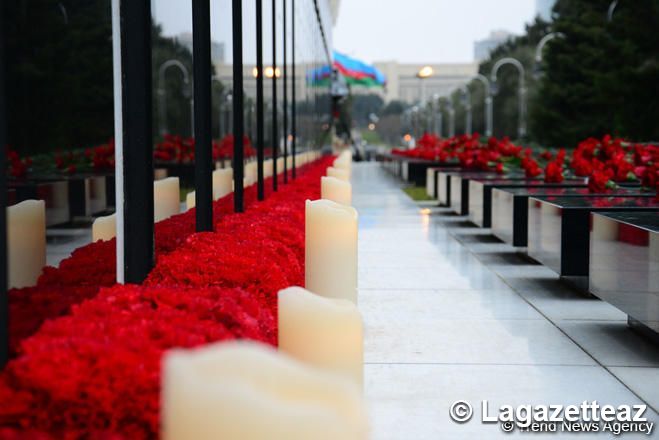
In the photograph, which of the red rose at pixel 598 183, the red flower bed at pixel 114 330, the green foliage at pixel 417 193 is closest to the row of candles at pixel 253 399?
the red flower bed at pixel 114 330

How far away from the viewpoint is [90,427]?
2.95 m

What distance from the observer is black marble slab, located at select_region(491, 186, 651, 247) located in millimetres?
11836

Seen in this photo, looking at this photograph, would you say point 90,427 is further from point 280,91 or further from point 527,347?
point 280,91

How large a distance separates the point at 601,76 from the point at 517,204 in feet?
99.2

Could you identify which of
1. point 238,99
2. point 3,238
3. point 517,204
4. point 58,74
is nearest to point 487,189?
point 517,204

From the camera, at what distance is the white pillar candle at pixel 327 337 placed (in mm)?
3369

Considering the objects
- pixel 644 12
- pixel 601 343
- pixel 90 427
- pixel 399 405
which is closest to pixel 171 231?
pixel 399 405

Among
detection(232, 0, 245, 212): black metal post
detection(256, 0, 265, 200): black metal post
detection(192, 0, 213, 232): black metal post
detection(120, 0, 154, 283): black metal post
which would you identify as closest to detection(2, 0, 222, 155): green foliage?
detection(120, 0, 154, 283): black metal post

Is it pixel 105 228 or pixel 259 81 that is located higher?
pixel 259 81

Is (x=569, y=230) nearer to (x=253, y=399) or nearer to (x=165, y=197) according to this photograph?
(x=165, y=197)

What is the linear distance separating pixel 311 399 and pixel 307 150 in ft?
91.0

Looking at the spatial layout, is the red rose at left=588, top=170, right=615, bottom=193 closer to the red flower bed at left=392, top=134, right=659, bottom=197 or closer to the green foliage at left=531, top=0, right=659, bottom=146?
the red flower bed at left=392, top=134, right=659, bottom=197

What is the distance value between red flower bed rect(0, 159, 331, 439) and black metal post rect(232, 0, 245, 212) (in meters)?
3.09

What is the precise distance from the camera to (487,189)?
14828mm
